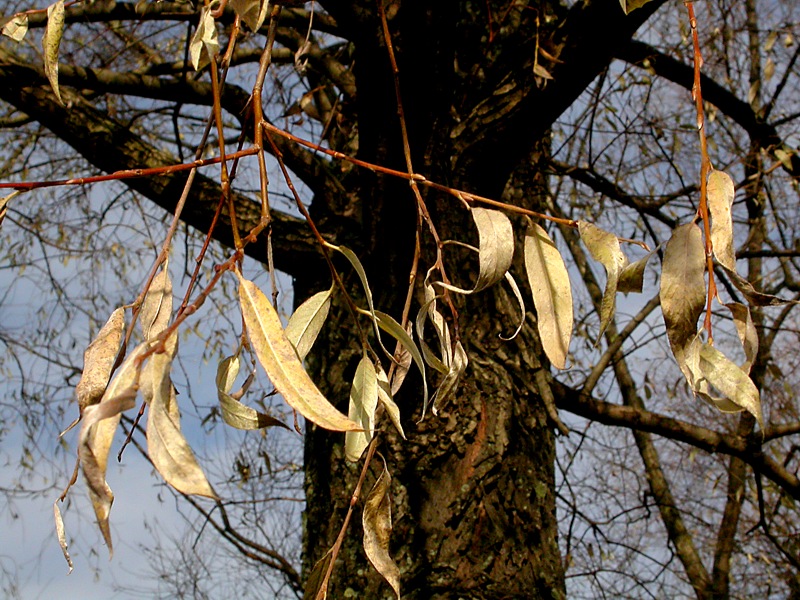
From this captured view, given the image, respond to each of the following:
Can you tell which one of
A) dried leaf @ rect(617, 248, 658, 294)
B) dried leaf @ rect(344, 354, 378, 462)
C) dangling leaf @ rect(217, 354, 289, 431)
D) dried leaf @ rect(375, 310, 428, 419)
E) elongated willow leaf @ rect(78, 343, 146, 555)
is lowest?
elongated willow leaf @ rect(78, 343, 146, 555)

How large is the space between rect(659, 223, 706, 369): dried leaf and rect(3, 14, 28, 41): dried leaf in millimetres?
613

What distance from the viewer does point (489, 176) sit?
1.34 m

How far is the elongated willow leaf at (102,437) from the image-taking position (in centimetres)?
34

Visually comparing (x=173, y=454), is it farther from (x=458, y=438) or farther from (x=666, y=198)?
(x=666, y=198)

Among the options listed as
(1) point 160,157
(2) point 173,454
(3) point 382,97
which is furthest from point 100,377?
(1) point 160,157

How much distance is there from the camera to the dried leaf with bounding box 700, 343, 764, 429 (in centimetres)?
52

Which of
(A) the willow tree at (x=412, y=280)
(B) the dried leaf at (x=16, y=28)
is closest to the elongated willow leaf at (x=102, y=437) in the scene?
(A) the willow tree at (x=412, y=280)

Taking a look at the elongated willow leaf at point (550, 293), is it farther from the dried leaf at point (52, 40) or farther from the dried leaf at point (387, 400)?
the dried leaf at point (52, 40)

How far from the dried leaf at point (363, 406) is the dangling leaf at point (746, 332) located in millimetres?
265

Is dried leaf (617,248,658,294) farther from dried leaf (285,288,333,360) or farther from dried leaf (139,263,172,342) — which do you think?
dried leaf (139,263,172,342)

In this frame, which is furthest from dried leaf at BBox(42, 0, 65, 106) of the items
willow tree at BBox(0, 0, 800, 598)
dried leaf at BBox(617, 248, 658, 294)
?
dried leaf at BBox(617, 248, 658, 294)

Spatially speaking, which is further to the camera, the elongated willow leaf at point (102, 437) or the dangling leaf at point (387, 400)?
the dangling leaf at point (387, 400)

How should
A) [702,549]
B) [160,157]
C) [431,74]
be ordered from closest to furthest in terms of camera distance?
1. [431,74]
2. [160,157]
3. [702,549]

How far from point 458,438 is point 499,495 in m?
0.11
